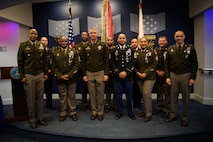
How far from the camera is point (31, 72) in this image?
10.5ft

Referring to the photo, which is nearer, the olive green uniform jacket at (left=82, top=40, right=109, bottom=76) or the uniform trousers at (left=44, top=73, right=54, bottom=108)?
the olive green uniform jacket at (left=82, top=40, right=109, bottom=76)

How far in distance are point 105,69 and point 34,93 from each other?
1220 mm

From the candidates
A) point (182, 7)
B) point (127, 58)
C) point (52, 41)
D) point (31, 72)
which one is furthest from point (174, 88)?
point (52, 41)

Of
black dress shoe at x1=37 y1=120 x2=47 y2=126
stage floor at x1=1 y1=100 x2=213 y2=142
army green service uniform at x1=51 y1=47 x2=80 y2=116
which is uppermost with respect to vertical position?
army green service uniform at x1=51 y1=47 x2=80 y2=116

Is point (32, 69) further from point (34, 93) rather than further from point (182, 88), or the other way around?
point (182, 88)

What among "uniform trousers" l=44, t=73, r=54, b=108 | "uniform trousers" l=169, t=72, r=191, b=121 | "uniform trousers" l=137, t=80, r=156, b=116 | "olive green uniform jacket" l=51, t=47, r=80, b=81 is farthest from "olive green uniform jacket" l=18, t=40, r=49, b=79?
"uniform trousers" l=169, t=72, r=191, b=121

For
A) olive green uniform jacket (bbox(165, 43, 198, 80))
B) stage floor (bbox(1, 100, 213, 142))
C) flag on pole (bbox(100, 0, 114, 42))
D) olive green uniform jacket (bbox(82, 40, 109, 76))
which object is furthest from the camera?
flag on pole (bbox(100, 0, 114, 42))

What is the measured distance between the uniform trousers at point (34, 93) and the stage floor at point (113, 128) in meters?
0.24

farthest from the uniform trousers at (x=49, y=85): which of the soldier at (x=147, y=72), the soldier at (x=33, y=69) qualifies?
the soldier at (x=147, y=72)

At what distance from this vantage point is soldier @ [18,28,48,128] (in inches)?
126

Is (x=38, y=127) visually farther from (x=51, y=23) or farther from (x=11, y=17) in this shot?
(x=51, y=23)

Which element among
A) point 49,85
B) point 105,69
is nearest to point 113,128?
point 105,69

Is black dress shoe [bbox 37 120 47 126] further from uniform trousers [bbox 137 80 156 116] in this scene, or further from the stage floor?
uniform trousers [bbox 137 80 156 116]

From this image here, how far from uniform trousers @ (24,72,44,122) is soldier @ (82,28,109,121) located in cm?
74
